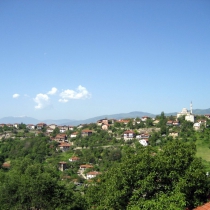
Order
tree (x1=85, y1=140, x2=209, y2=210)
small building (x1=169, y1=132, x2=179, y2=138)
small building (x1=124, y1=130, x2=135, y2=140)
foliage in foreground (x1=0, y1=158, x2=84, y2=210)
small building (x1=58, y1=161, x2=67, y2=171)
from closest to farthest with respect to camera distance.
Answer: tree (x1=85, y1=140, x2=209, y2=210)
foliage in foreground (x1=0, y1=158, x2=84, y2=210)
small building (x1=58, y1=161, x2=67, y2=171)
small building (x1=169, y1=132, x2=179, y2=138)
small building (x1=124, y1=130, x2=135, y2=140)

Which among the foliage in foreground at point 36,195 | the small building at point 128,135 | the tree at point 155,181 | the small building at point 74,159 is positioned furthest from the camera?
the small building at point 128,135

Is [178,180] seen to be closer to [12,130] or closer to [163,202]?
[163,202]

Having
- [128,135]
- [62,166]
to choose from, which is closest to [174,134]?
[128,135]

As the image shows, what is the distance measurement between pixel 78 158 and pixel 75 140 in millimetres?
14617

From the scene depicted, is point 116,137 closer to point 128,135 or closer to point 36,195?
point 128,135

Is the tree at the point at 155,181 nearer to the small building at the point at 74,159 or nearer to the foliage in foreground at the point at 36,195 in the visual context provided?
the foliage in foreground at the point at 36,195

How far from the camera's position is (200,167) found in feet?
34.1

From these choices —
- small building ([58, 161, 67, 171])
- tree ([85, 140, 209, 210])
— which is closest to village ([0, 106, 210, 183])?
small building ([58, 161, 67, 171])

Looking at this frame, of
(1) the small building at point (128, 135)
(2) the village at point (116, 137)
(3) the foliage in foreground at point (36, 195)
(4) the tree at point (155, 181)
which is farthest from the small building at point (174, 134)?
(4) the tree at point (155, 181)

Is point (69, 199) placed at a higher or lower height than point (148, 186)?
lower

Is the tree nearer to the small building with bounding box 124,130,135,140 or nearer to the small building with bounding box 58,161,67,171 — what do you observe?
the small building with bounding box 58,161,67,171

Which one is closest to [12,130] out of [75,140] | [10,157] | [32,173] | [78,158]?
[75,140]

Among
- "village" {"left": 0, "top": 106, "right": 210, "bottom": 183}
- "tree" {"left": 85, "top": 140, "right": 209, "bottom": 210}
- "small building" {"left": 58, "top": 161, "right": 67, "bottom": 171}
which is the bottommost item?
"small building" {"left": 58, "top": 161, "right": 67, "bottom": 171}

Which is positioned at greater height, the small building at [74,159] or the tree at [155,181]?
the tree at [155,181]
